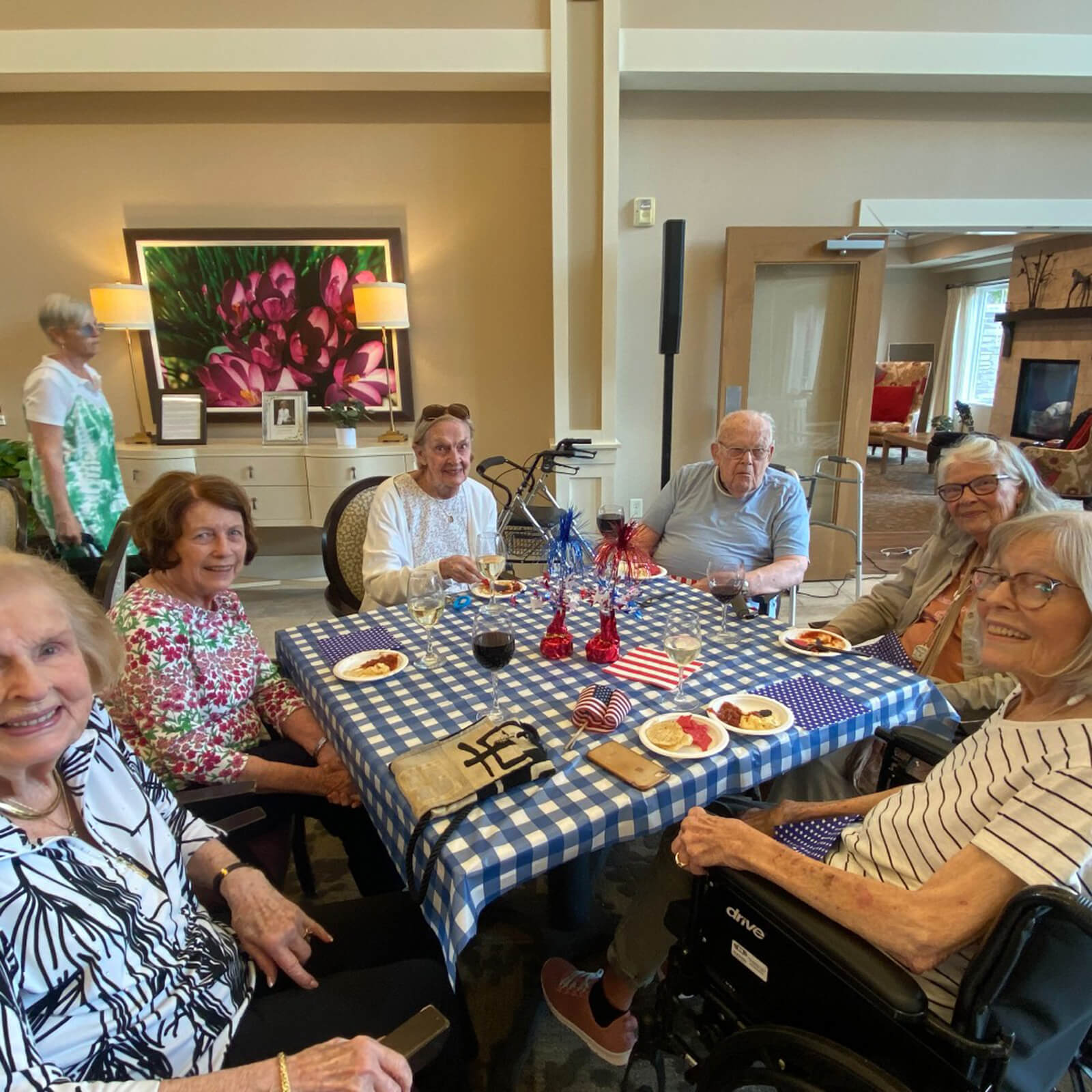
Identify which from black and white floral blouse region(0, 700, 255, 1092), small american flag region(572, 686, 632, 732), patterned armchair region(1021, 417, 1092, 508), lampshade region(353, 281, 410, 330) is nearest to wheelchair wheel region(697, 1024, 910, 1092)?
small american flag region(572, 686, 632, 732)

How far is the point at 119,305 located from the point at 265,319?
723 millimetres

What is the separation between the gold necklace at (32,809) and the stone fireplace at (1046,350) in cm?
676

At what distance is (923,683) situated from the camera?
1435mm

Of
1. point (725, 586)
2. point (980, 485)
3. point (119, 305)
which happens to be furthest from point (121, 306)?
point (980, 485)

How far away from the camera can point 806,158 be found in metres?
3.65

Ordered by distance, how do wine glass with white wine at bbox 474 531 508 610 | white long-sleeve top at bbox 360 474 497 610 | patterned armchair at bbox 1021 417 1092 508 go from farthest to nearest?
patterned armchair at bbox 1021 417 1092 508, white long-sleeve top at bbox 360 474 497 610, wine glass with white wine at bbox 474 531 508 610

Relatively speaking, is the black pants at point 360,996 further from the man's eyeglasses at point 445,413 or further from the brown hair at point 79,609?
the man's eyeglasses at point 445,413

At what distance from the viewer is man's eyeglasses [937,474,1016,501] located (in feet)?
5.46

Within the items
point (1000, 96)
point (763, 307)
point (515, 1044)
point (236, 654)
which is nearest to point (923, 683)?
point (515, 1044)

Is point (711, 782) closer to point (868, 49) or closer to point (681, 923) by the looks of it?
point (681, 923)

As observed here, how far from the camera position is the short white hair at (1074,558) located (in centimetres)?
89

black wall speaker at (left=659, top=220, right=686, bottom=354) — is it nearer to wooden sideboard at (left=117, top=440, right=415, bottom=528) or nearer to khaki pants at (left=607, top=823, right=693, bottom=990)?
wooden sideboard at (left=117, top=440, right=415, bottom=528)

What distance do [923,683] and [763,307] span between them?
2.97 metres

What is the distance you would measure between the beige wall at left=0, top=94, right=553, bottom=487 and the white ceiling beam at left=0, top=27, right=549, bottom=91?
335 mm
